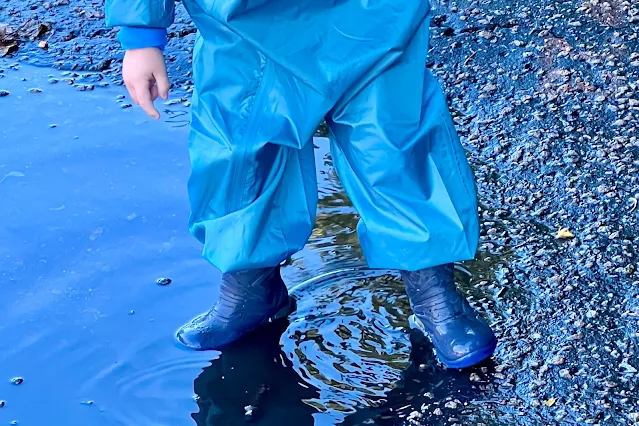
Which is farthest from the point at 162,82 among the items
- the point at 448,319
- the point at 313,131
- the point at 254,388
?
the point at 448,319

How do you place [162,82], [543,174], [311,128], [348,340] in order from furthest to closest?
[543,174] → [348,340] → [162,82] → [311,128]

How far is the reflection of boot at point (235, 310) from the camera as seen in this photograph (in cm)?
205

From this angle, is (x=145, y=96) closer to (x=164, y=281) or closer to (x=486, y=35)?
(x=164, y=281)

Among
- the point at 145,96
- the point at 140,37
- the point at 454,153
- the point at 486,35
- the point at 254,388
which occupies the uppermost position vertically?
the point at 140,37

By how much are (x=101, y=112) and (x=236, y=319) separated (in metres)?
1.13

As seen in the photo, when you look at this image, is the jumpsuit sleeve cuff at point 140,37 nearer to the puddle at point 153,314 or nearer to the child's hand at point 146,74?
the child's hand at point 146,74

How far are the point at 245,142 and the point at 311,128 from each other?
13 centimetres

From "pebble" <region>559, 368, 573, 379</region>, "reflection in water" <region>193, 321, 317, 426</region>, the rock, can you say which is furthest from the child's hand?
the rock

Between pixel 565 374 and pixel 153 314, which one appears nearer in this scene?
pixel 565 374

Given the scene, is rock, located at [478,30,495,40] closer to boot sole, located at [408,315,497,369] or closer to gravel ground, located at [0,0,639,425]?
gravel ground, located at [0,0,639,425]

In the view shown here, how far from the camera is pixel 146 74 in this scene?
1891 millimetres

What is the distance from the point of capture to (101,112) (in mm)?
2947

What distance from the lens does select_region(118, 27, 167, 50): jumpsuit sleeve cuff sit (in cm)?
184

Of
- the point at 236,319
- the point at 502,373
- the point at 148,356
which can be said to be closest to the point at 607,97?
the point at 502,373
